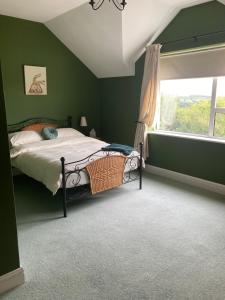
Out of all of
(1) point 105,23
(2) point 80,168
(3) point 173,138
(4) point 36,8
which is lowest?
(2) point 80,168

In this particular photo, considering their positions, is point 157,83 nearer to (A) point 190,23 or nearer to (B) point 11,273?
(A) point 190,23

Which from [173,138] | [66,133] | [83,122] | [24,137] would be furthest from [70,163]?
[83,122]

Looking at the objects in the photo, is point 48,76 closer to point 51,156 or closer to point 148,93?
point 148,93

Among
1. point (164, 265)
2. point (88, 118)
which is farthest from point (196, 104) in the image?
point (164, 265)

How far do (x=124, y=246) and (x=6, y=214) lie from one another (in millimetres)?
1171

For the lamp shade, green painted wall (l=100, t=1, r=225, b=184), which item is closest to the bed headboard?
the lamp shade

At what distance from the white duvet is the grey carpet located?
41 cm

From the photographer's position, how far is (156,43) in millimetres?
4148

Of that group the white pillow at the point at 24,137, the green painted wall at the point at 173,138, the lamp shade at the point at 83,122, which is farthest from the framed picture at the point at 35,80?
the green painted wall at the point at 173,138

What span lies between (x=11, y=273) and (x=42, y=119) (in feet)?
10.9

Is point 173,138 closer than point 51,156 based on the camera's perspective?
No

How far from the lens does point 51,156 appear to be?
3301 millimetres

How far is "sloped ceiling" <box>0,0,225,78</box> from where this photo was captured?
3482mm

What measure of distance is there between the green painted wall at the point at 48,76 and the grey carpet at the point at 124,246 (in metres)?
1.77
